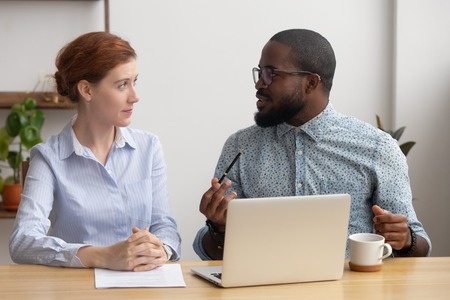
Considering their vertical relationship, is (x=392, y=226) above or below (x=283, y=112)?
below

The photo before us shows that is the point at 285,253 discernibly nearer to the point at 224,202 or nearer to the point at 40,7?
the point at 224,202

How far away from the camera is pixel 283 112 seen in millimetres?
2592

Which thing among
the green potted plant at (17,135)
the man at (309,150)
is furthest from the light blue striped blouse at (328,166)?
the green potted plant at (17,135)

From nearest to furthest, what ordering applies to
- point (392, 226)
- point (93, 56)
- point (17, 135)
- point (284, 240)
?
1. point (284, 240)
2. point (392, 226)
3. point (93, 56)
4. point (17, 135)

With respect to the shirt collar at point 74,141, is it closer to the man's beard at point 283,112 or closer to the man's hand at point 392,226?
the man's beard at point 283,112

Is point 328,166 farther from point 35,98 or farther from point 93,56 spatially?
point 35,98

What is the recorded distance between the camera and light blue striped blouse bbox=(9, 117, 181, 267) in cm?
245

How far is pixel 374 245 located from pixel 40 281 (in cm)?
83

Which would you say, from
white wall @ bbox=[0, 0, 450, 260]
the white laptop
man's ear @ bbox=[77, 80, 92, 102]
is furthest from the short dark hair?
white wall @ bbox=[0, 0, 450, 260]

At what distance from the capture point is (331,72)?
2.68 m

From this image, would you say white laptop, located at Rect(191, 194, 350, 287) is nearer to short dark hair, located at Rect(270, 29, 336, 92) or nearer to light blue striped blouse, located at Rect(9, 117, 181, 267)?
light blue striped blouse, located at Rect(9, 117, 181, 267)

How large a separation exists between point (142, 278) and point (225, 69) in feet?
6.81

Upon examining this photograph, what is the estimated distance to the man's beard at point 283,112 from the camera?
8.50ft

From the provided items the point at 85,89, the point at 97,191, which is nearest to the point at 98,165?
the point at 97,191
